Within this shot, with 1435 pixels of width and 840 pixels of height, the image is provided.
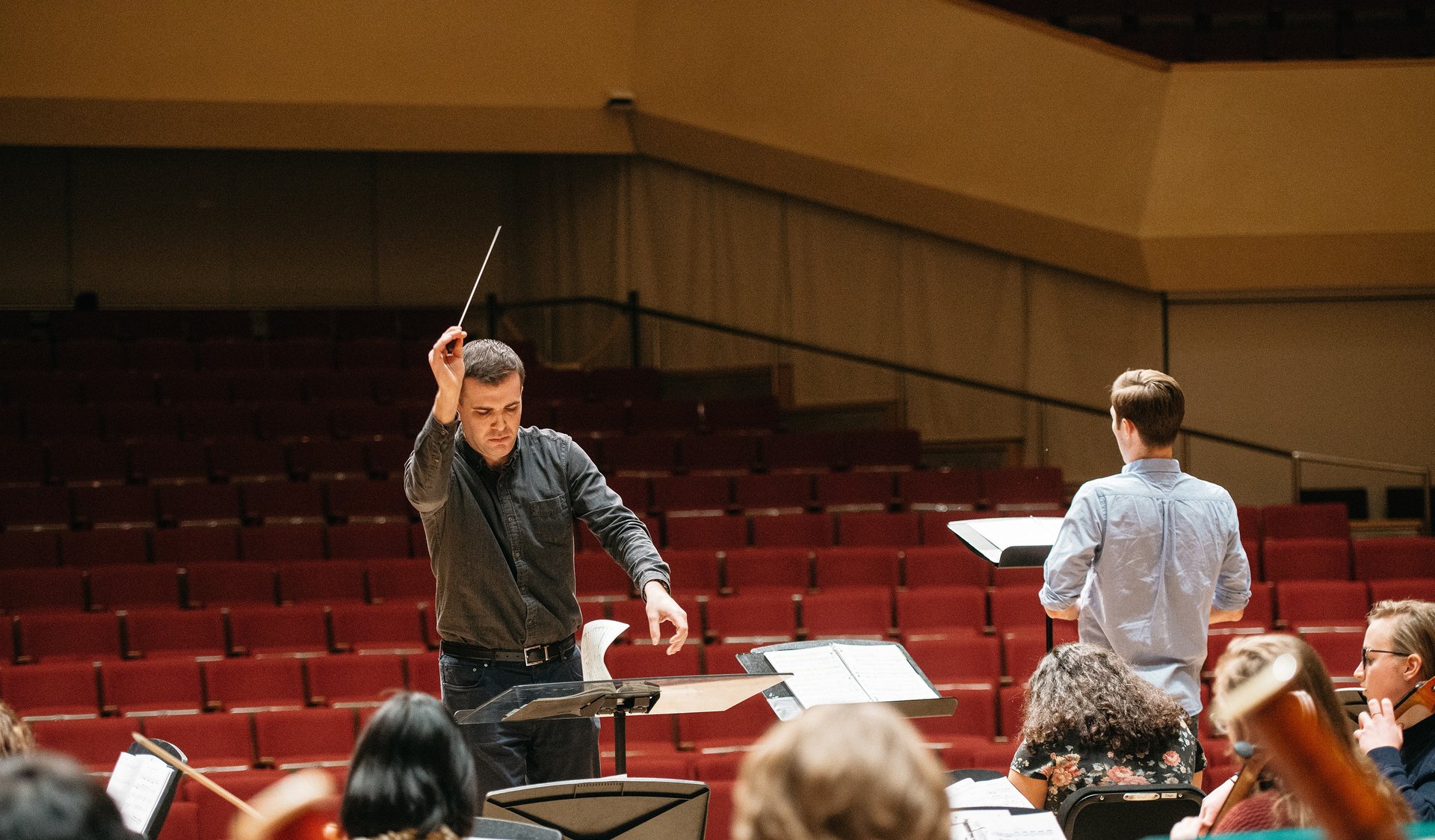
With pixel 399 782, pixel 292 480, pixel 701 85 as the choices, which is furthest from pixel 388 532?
pixel 399 782

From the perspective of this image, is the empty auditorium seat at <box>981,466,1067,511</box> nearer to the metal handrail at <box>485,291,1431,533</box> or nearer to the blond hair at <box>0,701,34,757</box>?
the metal handrail at <box>485,291,1431,533</box>

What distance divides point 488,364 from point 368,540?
3943 mm

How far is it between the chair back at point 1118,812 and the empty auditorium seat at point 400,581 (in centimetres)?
381

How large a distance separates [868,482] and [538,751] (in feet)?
14.4

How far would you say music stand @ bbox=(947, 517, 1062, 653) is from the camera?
2.56m

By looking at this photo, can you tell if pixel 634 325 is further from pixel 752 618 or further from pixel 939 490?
pixel 752 618

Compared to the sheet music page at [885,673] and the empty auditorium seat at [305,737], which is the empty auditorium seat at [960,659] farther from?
the sheet music page at [885,673]

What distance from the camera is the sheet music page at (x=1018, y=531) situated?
2604 mm

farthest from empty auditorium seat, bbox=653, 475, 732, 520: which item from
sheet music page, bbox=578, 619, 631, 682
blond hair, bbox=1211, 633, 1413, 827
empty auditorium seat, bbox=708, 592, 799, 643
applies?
blond hair, bbox=1211, 633, 1413, 827

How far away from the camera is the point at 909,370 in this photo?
28.5 feet

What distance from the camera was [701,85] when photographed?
Result: 8398mm

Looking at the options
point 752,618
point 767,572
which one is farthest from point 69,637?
point 767,572

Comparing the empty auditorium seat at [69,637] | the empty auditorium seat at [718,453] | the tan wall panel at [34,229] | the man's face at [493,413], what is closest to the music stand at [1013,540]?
the man's face at [493,413]

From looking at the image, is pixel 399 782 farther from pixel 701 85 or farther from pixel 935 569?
pixel 701 85
